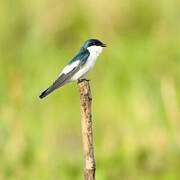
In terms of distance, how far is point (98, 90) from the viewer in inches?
383

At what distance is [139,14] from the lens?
11.5 meters

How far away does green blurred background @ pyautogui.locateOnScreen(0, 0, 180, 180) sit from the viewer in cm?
785

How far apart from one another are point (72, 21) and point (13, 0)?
2.18 ft

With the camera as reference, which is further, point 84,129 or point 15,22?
point 15,22

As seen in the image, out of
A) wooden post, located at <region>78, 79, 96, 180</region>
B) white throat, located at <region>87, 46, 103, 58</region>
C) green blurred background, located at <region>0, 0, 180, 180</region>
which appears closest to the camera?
wooden post, located at <region>78, 79, 96, 180</region>

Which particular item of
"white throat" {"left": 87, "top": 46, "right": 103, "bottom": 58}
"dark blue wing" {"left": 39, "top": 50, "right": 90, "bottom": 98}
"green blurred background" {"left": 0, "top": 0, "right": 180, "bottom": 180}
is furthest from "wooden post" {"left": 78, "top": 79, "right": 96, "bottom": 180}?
"green blurred background" {"left": 0, "top": 0, "right": 180, "bottom": 180}

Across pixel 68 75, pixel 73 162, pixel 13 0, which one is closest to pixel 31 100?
pixel 73 162

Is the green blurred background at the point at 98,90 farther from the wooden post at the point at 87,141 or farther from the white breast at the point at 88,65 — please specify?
the wooden post at the point at 87,141

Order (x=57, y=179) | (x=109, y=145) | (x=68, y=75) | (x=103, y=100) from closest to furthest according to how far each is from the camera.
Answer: (x=68, y=75) → (x=57, y=179) → (x=109, y=145) → (x=103, y=100)

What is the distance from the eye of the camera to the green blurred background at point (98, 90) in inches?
309

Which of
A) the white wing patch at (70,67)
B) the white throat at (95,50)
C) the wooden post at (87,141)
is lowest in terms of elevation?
the wooden post at (87,141)

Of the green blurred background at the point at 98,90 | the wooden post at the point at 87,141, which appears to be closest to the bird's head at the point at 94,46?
the wooden post at the point at 87,141

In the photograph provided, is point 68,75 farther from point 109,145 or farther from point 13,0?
point 13,0

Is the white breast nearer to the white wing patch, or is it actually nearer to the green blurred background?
the white wing patch
